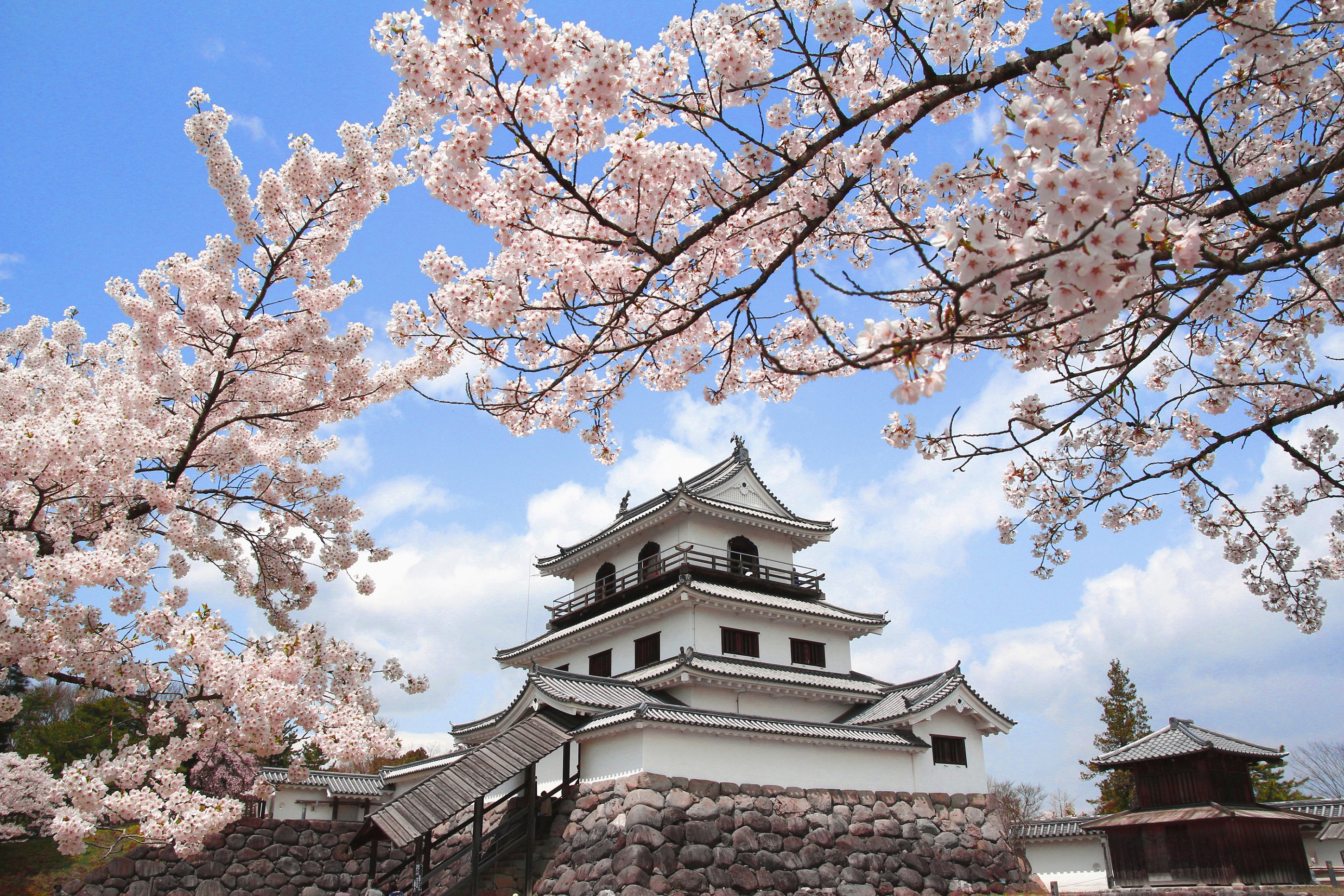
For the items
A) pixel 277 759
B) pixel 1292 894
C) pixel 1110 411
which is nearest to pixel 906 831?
pixel 1292 894

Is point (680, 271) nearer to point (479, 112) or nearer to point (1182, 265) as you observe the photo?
point (479, 112)

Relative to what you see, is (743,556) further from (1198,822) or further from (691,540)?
(1198,822)

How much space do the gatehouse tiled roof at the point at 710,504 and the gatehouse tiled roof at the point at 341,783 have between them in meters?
7.81

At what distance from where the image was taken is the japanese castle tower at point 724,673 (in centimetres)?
1406

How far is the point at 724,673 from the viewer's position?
15344 millimetres

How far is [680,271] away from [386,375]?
13.4ft

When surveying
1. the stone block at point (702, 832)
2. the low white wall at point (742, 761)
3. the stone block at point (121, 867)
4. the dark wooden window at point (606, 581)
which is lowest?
the stone block at point (121, 867)

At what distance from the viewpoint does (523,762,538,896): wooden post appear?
12.5 m

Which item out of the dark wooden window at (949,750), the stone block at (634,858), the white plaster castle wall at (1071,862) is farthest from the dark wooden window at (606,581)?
the white plaster castle wall at (1071,862)

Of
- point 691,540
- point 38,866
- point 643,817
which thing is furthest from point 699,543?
point 38,866

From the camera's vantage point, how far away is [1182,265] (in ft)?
9.21

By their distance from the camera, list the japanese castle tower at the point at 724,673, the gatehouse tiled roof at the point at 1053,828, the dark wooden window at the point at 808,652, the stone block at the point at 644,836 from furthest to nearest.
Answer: the gatehouse tiled roof at the point at 1053,828
the dark wooden window at the point at 808,652
the japanese castle tower at the point at 724,673
the stone block at the point at 644,836

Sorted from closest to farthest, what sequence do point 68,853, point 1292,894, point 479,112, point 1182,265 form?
point 1182,265, point 479,112, point 68,853, point 1292,894

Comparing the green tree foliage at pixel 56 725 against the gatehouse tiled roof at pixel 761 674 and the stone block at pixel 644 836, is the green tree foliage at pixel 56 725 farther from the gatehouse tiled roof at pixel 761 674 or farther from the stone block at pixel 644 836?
the gatehouse tiled roof at pixel 761 674
